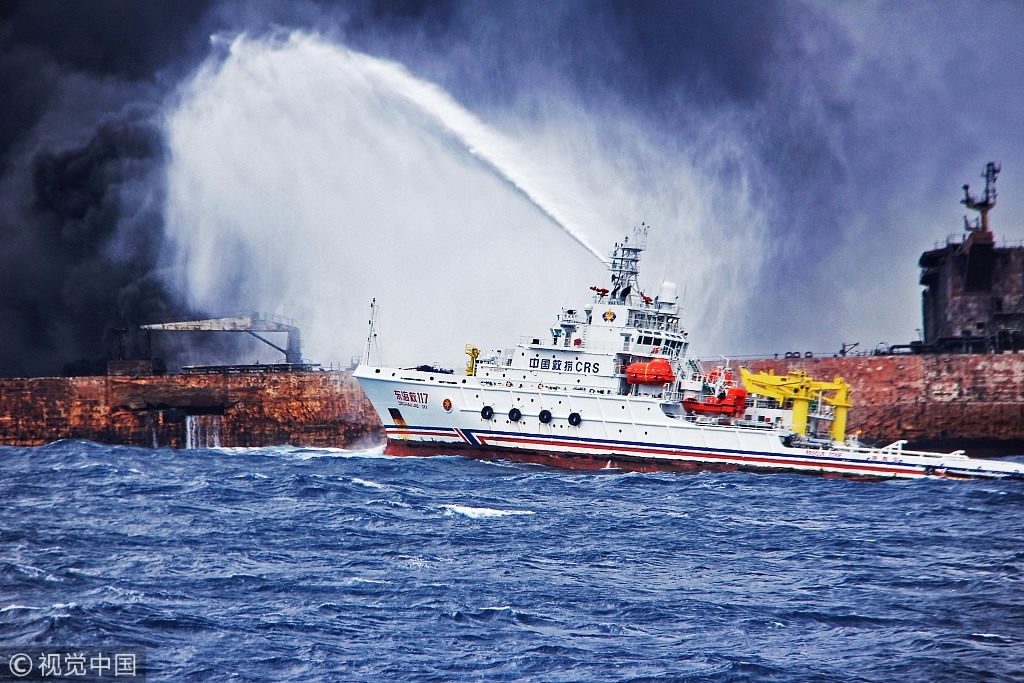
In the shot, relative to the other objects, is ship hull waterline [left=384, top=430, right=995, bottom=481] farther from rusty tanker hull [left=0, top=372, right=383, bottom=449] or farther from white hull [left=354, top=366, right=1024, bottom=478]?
rusty tanker hull [left=0, top=372, right=383, bottom=449]

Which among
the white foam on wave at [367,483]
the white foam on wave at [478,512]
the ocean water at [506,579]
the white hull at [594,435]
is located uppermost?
the white hull at [594,435]

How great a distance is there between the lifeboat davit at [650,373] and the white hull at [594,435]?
26.1 inches

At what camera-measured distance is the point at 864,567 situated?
2098 cm

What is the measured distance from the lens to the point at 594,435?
121 ft

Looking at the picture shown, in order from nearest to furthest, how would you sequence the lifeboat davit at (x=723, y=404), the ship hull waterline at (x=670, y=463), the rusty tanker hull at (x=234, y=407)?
the ship hull waterline at (x=670, y=463)
the lifeboat davit at (x=723, y=404)
the rusty tanker hull at (x=234, y=407)

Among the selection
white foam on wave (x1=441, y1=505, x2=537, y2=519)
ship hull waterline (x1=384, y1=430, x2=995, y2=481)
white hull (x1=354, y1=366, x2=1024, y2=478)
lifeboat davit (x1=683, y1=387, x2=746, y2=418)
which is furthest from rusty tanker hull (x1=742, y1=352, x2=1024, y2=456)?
white foam on wave (x1=441, y1=505, x2=537, y2=519)

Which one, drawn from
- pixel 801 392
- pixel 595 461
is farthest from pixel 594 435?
pixel 801 392

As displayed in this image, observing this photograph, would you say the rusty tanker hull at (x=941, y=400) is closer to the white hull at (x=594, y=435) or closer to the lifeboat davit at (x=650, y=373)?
the white hull at (x=594, y=435)

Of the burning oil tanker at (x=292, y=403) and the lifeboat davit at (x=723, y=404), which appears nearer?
the lifeboat davit at (x=723, y=404)

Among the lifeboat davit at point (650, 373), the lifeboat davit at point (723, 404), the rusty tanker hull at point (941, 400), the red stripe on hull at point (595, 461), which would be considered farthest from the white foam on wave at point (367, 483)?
the rusty tanker hull at point (941, 400)

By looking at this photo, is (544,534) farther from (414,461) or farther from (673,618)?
(414,461)

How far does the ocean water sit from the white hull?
14.7 feet

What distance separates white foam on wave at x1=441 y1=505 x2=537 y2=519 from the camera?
84.3 ft

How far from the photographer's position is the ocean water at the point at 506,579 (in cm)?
1528
